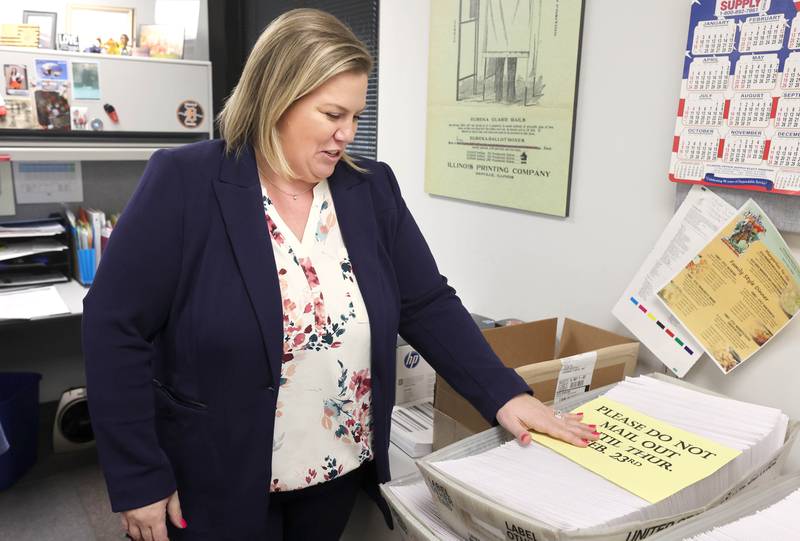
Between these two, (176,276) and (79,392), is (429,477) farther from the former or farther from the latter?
(79,392)

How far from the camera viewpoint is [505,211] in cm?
171

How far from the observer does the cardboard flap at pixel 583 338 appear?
1.38 meters

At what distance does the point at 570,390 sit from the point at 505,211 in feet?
1.97

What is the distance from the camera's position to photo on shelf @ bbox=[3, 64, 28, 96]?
2328 mm

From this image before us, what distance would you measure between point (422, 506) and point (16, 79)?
2.30 m

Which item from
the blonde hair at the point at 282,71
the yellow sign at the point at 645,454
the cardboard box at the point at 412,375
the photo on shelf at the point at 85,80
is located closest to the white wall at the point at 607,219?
the cardboard box at the point at 412,375

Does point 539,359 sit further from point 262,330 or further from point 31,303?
point 31,303

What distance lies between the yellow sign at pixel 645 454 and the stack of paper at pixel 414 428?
47 cm

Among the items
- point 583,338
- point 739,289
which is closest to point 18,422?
point 583,338

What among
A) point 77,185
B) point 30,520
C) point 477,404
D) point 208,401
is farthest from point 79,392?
point 477,404

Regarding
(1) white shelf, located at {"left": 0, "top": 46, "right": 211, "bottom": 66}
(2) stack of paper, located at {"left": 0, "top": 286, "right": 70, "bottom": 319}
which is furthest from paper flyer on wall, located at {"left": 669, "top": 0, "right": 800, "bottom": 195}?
(1) white shelf, located at {"left": 0, "top": 46, "right": 211, "bottom": 66}

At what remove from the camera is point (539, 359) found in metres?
1.54

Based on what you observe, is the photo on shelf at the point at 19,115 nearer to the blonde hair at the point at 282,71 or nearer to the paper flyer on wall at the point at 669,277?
the blonde hair at the point at 282,71

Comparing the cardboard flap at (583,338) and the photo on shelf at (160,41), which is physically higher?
the photo on shelf at (160,41)
